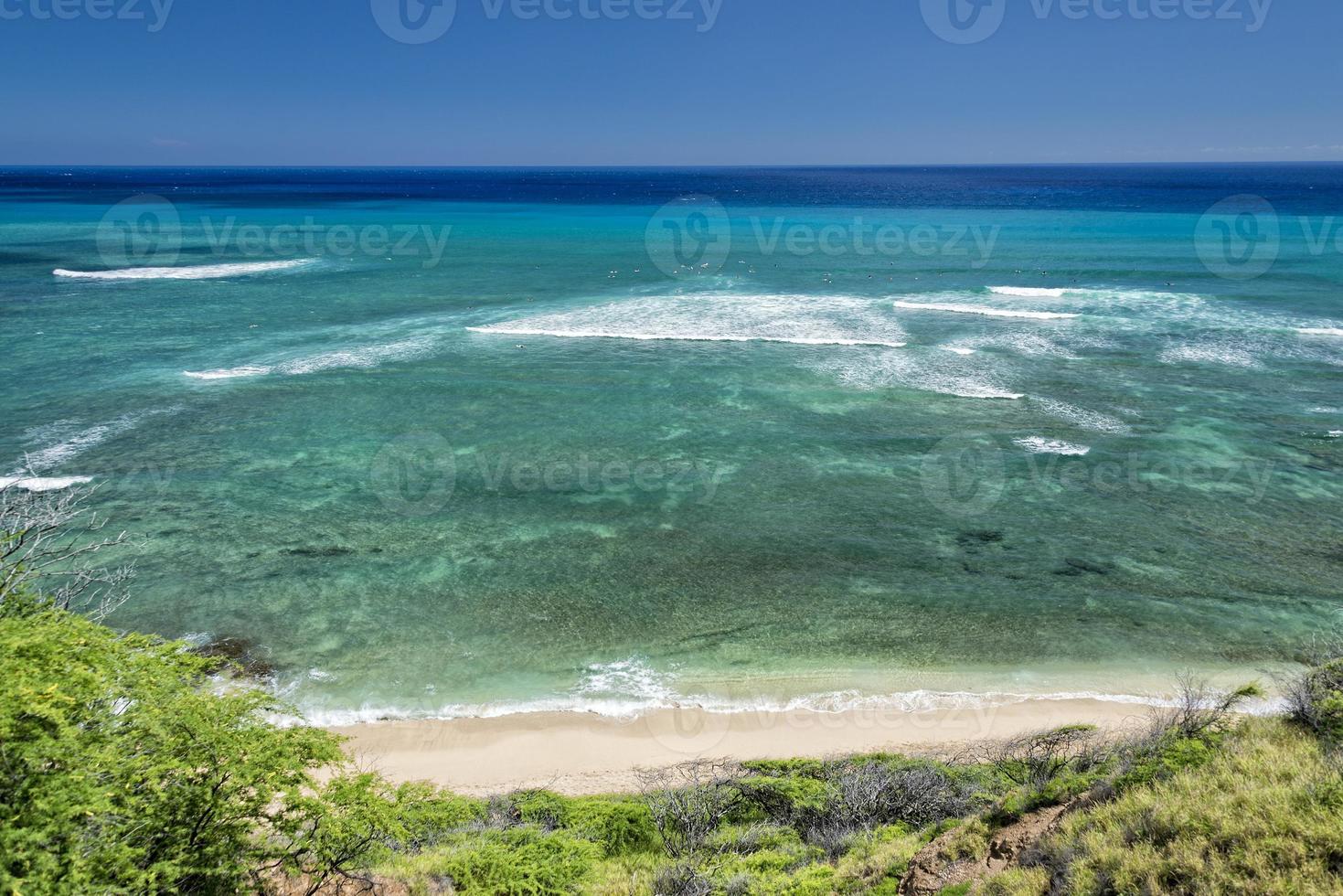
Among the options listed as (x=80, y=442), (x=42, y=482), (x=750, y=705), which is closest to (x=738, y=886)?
(x=750, y=705)

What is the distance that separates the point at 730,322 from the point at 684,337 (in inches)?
154

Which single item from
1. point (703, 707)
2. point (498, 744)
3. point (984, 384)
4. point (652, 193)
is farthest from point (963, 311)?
point (652, 193)

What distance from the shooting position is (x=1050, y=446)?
23875 millimetres

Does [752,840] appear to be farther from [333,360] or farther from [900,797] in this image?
[333,360]

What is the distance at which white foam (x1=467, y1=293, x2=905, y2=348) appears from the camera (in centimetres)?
3653

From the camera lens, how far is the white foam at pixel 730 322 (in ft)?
120

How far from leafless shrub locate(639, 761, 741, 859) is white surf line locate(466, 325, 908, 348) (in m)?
26.3

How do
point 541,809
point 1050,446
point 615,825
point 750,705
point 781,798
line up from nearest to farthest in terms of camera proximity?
point 615,825 < point 541,809 < point 781,798 < point 750,705 < point 1050,446

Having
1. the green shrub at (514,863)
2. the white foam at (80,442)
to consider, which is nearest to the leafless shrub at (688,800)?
the green shrub at (514,863)

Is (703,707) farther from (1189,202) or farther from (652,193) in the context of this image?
(652,193)

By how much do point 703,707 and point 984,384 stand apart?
21253 millimetres

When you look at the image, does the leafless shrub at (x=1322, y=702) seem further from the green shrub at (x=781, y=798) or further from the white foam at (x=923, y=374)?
the white foam at (x=923, y=374)

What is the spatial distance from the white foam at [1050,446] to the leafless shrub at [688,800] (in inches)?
667

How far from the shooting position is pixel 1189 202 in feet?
346
